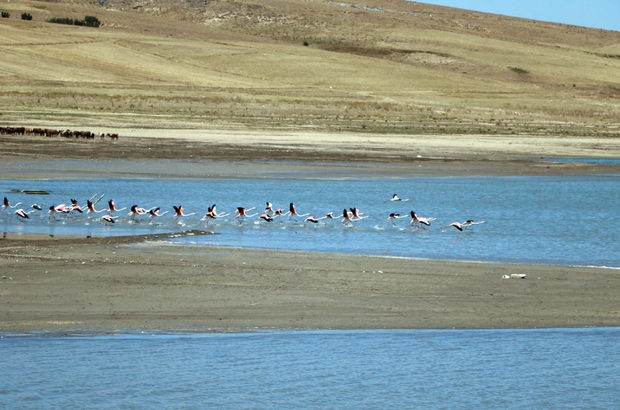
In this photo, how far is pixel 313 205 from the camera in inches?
813

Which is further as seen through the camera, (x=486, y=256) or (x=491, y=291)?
(x=486, y=256)

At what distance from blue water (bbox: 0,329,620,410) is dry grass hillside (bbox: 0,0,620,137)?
1193 inches

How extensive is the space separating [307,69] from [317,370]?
2853 inches

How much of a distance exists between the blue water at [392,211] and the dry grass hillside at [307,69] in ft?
53.2

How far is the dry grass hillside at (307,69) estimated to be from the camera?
158ft

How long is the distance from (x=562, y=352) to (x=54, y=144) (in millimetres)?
23638


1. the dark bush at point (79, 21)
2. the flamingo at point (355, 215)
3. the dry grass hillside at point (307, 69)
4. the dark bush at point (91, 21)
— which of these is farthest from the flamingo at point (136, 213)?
the dark bush at point (91, 21)

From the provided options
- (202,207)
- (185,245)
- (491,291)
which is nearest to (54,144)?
(202,207)

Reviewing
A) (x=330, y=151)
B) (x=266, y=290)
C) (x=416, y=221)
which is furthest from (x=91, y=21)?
(x=266, y=290)

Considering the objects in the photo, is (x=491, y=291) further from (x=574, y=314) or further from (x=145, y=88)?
(x=145, y=88)

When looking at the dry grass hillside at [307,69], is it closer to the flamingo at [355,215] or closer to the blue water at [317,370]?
the flamingo at [355,215]

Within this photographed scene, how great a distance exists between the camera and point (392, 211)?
2023 cm

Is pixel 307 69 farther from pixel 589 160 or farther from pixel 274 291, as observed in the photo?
pixel 274 291

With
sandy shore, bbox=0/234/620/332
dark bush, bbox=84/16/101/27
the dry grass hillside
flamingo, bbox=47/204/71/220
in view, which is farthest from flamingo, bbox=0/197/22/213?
dark bush, bbox=84/16/101/27
